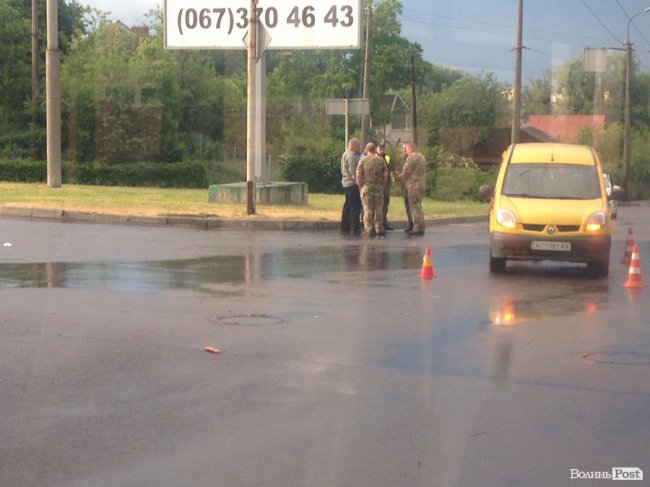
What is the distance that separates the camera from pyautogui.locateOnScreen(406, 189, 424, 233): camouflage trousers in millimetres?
20344

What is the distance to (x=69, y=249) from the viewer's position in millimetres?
16266

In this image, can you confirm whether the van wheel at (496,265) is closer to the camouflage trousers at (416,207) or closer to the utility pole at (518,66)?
the camouflage trousers at (416,207)

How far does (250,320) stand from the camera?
33.7 feet

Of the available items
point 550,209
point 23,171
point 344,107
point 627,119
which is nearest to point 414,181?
point 550,209

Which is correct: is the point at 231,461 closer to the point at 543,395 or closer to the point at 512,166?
the point at 543,395

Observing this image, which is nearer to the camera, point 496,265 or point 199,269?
point 199,269

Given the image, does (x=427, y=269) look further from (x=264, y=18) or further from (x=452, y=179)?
(x=452, y=179)

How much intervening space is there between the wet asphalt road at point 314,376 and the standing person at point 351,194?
18.9ft

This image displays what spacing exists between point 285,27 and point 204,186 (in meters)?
19.5

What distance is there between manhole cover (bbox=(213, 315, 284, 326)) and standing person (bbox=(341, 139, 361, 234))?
9.68 m

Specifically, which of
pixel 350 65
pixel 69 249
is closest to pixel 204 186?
pixel 69 249

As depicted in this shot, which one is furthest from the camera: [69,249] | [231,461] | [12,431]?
[69,249]

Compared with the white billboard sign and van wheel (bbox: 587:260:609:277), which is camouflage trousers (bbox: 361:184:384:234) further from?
the white billboard sign

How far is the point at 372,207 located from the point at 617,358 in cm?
1097
